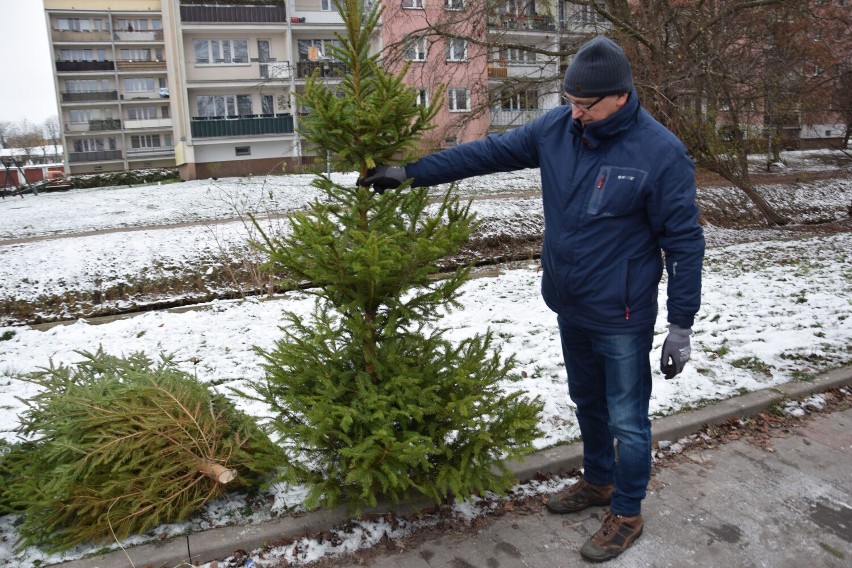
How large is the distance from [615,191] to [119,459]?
2661 millimetres

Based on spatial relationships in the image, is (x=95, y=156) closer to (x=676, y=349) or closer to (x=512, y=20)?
(x=512, y=20)

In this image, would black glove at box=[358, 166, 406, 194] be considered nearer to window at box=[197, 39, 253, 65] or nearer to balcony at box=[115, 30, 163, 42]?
window at box=[197, 39, 253, 65]

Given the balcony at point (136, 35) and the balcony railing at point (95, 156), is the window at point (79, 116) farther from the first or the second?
the balcony at point (136, 35)

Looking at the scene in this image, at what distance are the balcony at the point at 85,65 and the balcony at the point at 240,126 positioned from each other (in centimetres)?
2324

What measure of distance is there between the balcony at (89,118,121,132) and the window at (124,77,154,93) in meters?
2.98

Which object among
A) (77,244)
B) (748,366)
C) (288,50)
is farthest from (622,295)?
(288,50)

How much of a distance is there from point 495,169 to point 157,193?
2215 centimetres

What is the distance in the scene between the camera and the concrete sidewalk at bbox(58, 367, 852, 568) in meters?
2.90

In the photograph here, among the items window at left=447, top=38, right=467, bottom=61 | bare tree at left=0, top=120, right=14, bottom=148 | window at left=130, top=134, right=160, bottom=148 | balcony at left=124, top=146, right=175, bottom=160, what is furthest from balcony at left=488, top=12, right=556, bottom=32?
bare tree at left=0, top=120, right=14, bottom=148

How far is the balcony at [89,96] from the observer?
50.3 m

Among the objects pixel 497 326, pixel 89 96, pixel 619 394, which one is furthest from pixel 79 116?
pixel 619 394

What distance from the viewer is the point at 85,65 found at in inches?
1951

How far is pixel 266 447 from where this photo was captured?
3035 millimetres

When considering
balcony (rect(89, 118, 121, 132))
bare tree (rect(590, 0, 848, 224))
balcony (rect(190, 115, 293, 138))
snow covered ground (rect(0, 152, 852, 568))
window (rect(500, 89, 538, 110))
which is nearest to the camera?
snow covered ground (rect(0, 152, 852, 568))
